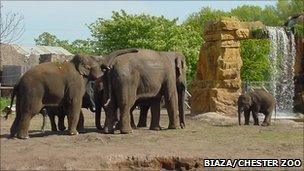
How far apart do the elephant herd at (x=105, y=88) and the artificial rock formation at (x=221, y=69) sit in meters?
8.40

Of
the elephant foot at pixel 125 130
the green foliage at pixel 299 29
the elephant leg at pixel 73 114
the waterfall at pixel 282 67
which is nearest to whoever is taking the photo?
the elephant leg at pixel 73 114

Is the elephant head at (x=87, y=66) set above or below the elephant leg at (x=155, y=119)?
above

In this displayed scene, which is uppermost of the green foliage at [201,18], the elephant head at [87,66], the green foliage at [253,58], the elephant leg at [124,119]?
the green foliage at [201,18]

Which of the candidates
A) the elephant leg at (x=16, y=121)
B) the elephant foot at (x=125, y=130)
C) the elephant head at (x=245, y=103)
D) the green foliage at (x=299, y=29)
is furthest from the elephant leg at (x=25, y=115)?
the green foliage at (x=299, y=29)

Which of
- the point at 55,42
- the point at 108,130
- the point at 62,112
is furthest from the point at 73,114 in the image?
the point at 55,42

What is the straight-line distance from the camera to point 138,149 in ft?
34.8

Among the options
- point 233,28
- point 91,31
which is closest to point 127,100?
point 233,28

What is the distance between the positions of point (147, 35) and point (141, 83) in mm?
27059

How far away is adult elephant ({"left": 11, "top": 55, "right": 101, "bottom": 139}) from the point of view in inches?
450

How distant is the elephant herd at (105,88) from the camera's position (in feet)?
38.0

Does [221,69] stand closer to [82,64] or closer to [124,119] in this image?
[124,119]

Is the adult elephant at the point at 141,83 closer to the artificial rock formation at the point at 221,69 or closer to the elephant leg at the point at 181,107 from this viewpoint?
the elephant leg at the point at 181,107

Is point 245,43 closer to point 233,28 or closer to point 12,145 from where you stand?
point 233,28

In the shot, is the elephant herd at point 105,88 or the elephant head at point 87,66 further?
the elephant head at point 87,66
